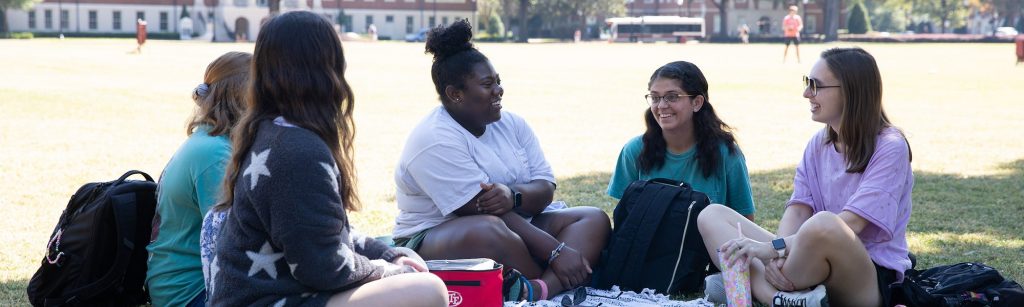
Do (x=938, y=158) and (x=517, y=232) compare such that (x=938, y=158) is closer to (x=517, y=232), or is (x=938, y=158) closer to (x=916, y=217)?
(x=916, y=217)

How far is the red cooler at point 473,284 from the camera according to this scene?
4.29m

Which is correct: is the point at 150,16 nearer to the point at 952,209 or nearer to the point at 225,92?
the point at 952,209

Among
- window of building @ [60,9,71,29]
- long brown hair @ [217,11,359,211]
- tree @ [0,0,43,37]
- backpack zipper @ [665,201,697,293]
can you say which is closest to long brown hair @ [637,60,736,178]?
backpack zipper @ [665,201,697,293]

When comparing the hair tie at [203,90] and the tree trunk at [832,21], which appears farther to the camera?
the tree trunk at [832,21]

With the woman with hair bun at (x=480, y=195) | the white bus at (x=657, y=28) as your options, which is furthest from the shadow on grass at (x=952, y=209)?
the white bus at (x=657, y=28)

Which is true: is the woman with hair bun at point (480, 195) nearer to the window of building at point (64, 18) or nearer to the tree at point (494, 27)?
the tree at point (494, 27)

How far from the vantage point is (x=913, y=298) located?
449 centimetres

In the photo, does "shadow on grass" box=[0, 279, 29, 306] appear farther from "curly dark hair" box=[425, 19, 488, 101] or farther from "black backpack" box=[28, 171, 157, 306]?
"curly dark hair" box=[425, 19, 488, 101]

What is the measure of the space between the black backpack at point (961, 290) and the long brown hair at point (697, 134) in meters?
1.25

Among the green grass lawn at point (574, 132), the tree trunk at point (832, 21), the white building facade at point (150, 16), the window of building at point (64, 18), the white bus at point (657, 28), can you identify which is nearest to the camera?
the green grass lawn at point (574, 132)

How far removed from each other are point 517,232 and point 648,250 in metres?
0.66

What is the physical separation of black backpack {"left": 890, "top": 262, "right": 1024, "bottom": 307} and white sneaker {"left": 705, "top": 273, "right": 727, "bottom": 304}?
0.77 m

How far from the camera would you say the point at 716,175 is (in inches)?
223

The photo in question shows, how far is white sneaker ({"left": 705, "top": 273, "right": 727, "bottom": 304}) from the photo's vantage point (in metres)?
5.04
